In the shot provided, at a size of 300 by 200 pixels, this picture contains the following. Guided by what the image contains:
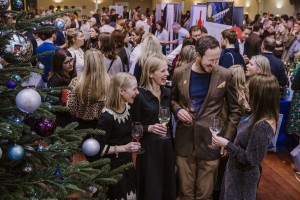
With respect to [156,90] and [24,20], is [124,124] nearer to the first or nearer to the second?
[156,90]

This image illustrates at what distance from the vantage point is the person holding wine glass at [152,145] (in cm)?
297

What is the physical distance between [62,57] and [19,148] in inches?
89.6

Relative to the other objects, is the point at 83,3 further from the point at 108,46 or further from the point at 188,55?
the point at 188,55

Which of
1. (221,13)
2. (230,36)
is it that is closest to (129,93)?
(230,36)

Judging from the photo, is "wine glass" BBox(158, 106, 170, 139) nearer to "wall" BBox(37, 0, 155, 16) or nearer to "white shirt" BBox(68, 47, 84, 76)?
"white shirt" BBox(68, 47, 84, 76)

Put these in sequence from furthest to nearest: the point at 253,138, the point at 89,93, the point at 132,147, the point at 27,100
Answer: the point at 89,93
the point at 132,147
the point at 253,138
the point at 27,100

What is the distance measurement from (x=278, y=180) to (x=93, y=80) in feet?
8.73

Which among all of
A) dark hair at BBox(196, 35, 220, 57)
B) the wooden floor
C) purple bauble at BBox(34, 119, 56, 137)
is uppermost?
dark hair at BBox(196, 35, 220, 57)

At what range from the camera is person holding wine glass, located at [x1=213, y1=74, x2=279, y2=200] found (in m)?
2.42

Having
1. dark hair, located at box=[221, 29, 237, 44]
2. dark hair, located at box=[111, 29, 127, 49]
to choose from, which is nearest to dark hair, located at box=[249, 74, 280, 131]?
dark hair, located at box=[221, 29, 237, 44]

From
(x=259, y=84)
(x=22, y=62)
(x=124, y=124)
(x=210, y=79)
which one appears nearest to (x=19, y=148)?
(x=22, y=62)

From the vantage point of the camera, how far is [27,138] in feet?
5.37

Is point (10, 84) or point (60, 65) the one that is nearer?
point (10, 84)

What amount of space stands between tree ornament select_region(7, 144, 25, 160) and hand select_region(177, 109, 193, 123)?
162cm
